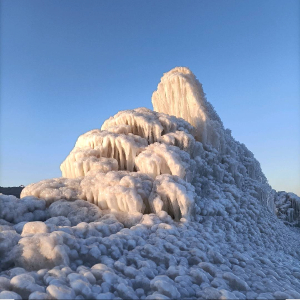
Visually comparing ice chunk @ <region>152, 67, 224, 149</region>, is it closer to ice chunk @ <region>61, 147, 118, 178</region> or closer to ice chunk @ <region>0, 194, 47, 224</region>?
ice chunk @ <region>61, 147, 118, 178</region>

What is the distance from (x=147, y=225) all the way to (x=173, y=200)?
1.29 m

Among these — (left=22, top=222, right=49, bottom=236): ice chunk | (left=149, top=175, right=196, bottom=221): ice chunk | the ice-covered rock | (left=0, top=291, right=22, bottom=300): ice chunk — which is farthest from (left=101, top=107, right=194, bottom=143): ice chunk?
the ice-covered rock

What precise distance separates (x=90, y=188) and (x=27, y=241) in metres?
3.16

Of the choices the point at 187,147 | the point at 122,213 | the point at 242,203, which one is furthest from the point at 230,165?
the point at 122,213

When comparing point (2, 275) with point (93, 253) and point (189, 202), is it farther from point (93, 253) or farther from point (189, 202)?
point (189, 202)

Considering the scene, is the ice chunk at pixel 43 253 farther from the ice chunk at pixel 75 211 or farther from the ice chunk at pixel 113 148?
the ice chunk at pixel 113 148

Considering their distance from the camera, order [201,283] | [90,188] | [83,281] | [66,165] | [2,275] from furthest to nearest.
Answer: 1. [66,165]
2. [90,188]
3. [201,283]
4. [2,275]
5. [83,281]

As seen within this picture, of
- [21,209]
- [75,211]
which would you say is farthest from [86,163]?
[21,209]

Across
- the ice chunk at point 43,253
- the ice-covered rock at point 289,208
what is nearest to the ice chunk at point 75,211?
the ice chunk at point 43,253

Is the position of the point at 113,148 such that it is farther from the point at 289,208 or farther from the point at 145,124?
the point at 289,208

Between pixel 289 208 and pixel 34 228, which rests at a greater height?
pixel 289 208

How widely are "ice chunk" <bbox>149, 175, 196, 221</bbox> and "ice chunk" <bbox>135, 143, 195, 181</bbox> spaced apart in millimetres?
882

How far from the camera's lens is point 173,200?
695 centimetres

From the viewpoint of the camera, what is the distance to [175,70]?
1559cm
